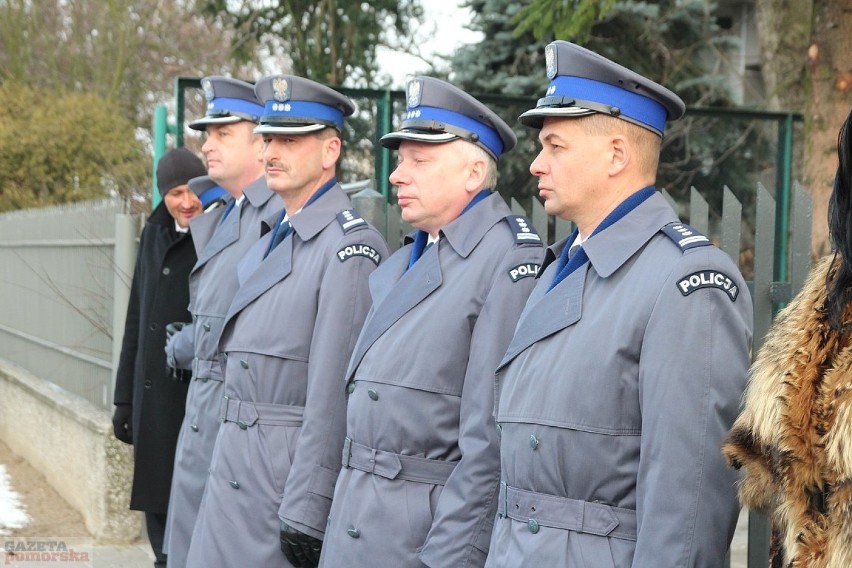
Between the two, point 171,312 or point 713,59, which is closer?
point 171,312

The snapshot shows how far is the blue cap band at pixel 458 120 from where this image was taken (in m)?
3.76

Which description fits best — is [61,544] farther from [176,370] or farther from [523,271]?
[523,271]

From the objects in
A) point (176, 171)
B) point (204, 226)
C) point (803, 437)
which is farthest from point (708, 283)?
point (176, 171)

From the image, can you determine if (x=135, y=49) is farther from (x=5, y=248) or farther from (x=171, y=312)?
(x=171, y=312)

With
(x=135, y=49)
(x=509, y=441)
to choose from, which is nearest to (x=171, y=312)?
(x=509, y=441)

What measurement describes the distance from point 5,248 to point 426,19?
507cm

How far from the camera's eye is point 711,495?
257 centimetres

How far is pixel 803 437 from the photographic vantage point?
7.30 feet

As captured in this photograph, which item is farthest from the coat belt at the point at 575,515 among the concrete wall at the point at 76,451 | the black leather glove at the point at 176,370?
the concrete wall at the point at 76,451

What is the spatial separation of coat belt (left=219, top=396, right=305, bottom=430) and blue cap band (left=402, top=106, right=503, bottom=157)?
3.37 feet

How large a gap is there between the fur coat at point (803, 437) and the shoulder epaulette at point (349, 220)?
6.71ft

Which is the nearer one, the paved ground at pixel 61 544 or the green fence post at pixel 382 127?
the paved ground at pixel 61 544

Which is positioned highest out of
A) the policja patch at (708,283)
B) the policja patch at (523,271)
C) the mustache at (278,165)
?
the mustache at (278,165)

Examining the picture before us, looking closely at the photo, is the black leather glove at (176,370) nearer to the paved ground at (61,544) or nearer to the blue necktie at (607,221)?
the paved ground at (61,544)
